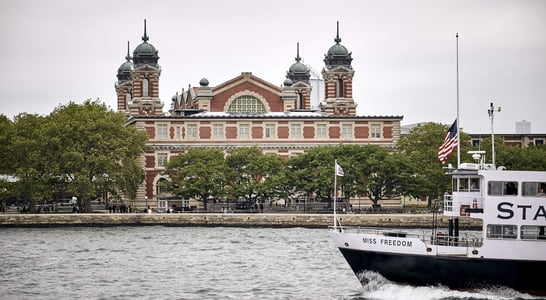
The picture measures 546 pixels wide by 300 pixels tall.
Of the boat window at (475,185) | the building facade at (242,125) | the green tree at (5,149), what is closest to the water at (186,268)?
the boat window at (475,185)

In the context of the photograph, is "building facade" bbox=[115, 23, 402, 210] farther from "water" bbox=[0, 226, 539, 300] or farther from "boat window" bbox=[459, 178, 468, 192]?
"boat window" bbox=[459, 178, 468, 192]

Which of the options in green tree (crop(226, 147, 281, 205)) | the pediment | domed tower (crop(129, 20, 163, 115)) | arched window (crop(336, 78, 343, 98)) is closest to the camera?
green tree (crop(226, 147, 281, 205))

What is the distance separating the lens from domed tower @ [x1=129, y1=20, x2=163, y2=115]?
149875mm

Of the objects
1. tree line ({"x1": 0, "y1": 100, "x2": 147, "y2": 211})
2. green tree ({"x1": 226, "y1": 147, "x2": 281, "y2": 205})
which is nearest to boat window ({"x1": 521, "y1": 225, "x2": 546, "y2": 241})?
tree line ({"x1": 0, "y1": 100, "x2": 147, "y2": 211})

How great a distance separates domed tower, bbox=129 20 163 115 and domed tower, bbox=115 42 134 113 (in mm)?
27338

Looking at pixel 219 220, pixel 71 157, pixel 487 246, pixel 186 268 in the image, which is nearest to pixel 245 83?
pixel 71 157

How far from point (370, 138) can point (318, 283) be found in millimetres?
79251

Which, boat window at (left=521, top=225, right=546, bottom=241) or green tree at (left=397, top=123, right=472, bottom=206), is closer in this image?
boat window at (left=521, top=225, right=546, bottom=241)

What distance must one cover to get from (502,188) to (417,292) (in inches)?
245

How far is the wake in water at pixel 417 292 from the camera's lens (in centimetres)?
5200

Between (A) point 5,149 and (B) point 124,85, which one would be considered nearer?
(A) point 5,149

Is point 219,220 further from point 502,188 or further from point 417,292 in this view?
point 502,188

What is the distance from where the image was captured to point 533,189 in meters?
52.8

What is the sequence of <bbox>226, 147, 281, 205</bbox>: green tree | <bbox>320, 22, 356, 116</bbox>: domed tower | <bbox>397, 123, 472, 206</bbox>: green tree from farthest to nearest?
1. <bbox>320, 22, 356, 116</bbox>: domed tower
2. <bbox>226, 147, 281, 205</bbox>: green tree
3. <bbox>397, 123, 472, 206</bbox>: green tree
